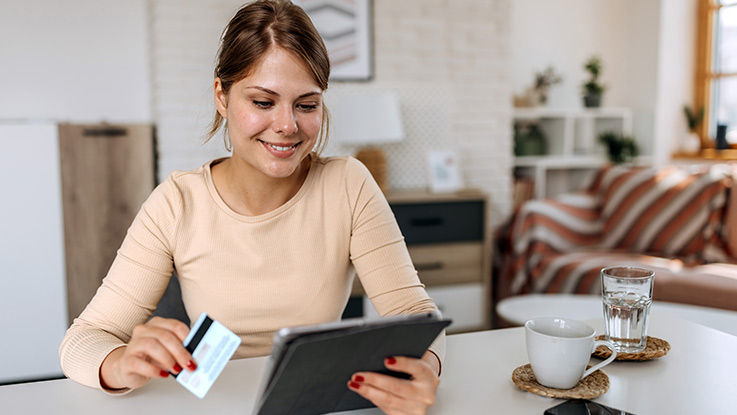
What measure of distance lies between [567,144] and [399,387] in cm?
353

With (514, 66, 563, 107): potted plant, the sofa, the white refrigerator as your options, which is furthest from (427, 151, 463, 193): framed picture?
the white refrigerator

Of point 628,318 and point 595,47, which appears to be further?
point 595,47

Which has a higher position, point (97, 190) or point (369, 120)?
point (369, 120)

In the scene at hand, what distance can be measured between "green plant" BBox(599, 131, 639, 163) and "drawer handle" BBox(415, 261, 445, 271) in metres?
1.76

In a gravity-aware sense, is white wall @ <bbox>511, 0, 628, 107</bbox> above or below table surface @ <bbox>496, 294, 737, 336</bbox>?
above

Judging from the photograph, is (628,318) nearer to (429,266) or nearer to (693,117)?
(429,266)

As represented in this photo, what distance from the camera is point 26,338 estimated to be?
256cm

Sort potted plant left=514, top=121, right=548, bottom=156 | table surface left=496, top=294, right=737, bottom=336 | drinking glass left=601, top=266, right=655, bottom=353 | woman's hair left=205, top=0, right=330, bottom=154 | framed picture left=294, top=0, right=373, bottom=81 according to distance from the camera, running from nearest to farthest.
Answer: drinking glass left=601, top=266, right=655, bottom=353 → woman's hair left=205, top=0, right=330, bottom=154 → table surface left=496, top=294, right=737, bottom=336 → framed picture left=294, top=0, right=373, bottom=81 → potted plant left=514, top=121, right=548, bottom=156

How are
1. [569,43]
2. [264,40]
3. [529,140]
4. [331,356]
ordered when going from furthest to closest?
[569,43] < [529,140] < [264,40] < [331,356]

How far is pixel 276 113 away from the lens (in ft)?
3.43

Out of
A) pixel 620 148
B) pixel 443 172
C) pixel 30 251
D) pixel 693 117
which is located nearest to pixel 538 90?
pixel 620 148

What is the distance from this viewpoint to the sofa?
108 inches

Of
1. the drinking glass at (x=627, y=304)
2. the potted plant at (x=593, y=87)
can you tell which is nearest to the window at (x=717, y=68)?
the potted plant at (x=593, y=87)

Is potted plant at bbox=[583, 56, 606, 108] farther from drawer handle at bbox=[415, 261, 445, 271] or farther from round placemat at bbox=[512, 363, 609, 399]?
round placemat at bbox=[512, 363, 609, 399]
